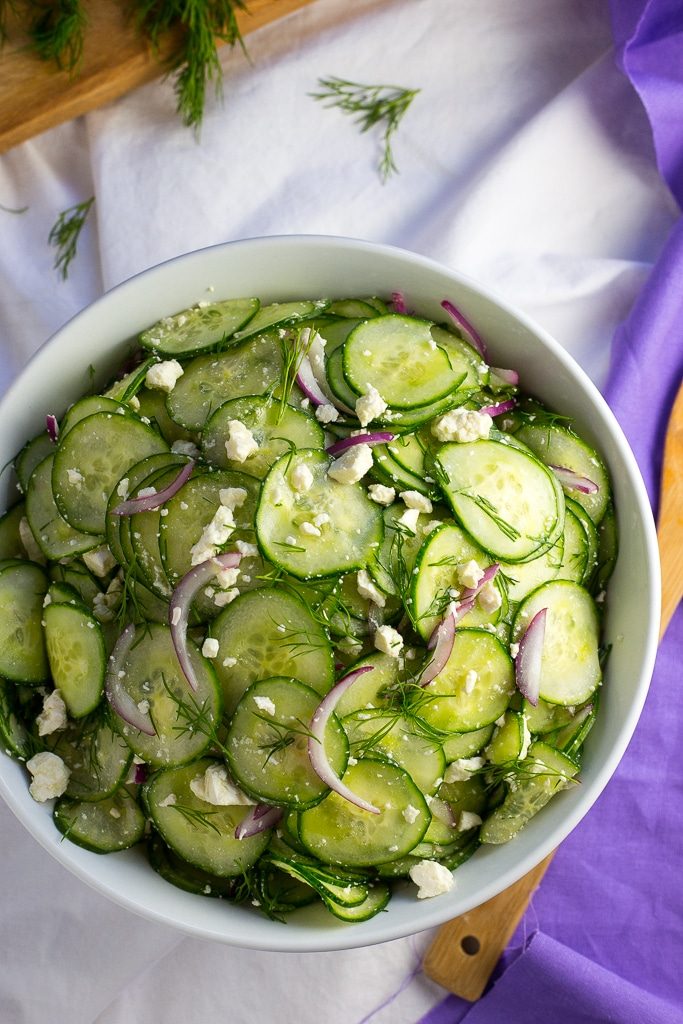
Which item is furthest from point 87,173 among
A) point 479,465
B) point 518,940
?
point 518,940

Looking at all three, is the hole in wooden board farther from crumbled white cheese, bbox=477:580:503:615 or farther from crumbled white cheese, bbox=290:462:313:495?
crumbled white cheese, bbox=290:462:313:495

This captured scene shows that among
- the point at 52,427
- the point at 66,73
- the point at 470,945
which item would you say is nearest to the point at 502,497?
the point at 52,427

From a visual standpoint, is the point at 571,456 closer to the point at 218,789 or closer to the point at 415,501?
the point at 415,501

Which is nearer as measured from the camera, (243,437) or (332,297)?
(243,437)

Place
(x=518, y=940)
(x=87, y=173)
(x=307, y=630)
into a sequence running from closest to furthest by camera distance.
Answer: (x=307, y=630) → (x=518, y=940) → (x=87, y=173)

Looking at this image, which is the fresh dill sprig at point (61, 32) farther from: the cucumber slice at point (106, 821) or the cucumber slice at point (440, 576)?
the cucumber slice at point (106, 821)

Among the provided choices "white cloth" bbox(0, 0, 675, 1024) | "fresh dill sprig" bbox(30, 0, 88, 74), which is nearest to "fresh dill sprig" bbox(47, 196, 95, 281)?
"white cloth" bbox(0, 0, 675, 1024)

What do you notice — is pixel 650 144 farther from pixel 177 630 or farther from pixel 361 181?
pixel 177 630
